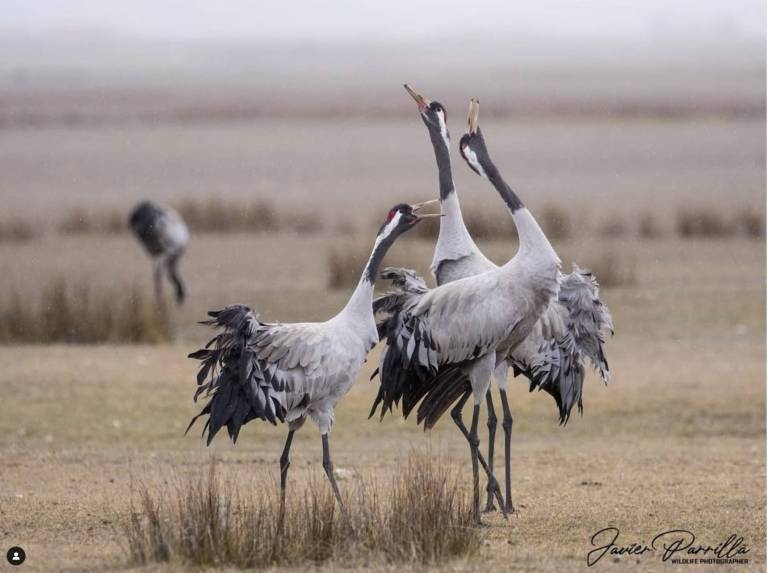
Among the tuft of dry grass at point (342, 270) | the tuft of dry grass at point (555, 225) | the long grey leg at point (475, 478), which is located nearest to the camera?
the long grey leg at point (475, 478)

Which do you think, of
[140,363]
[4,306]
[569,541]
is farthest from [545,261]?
[4,306]

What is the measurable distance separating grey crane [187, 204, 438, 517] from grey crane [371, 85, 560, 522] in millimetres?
429

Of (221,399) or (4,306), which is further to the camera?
(4,306)

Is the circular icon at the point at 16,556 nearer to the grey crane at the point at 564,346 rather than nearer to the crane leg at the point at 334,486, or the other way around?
the crane leg at the point at 334,486

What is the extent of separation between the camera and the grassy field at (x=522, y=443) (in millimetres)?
7824

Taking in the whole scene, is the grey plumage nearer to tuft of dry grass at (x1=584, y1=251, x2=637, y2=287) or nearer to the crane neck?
the crane neck

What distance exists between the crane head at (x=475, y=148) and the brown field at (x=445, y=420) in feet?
5.16

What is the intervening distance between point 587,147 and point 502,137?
5192 millimetres

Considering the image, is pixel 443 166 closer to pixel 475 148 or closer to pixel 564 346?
pixel 475 148

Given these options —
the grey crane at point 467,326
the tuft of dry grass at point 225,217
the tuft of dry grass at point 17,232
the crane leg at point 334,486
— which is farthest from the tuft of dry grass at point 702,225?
the crane leg at point 334,486

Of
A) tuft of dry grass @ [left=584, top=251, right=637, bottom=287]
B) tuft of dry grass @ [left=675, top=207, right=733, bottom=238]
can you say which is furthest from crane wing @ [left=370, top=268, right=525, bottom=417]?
tuft of dry grass @ [left=675, top=207, right=733, bottom=238]

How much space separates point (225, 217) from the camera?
987 inches

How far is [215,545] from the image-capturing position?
6.86 m

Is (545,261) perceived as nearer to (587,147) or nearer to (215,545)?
(215,545)
